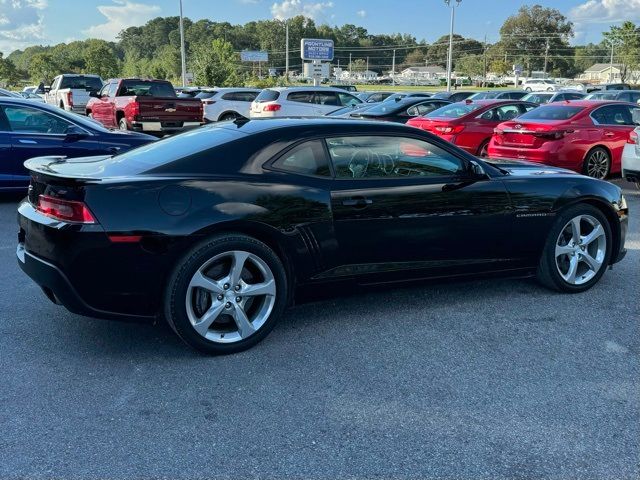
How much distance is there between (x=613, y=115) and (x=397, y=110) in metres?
5.21

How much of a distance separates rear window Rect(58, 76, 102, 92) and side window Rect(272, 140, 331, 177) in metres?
24.3

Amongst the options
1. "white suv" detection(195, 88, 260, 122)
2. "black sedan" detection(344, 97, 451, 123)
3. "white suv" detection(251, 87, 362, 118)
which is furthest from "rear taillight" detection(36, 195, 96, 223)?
"white suv" detection(195, 88, 260, 122)

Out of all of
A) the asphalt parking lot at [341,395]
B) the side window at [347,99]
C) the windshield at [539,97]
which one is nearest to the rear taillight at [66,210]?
the asphalt parking lot at [341,395]

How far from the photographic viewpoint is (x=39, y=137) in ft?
28.2

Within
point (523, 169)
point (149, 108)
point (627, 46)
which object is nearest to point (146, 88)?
point (149, 108)

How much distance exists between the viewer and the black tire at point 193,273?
3566 mm

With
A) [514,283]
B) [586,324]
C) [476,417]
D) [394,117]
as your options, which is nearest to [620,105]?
[394,117]

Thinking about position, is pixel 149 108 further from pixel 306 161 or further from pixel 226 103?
pixel 306 161

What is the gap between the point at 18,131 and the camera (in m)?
8.56

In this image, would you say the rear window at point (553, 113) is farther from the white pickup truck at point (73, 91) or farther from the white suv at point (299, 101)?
the white pickup truck at point (73, 91)

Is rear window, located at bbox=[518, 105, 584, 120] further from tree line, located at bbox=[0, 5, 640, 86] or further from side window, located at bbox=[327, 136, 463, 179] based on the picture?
tree line, located at bbox=[0, 5, 640, 86]

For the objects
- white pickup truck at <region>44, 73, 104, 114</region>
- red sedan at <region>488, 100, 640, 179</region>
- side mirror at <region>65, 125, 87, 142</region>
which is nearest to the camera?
side mirror at <region>65, 125, 87, 142</region>

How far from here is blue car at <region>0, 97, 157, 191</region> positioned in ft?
27.6

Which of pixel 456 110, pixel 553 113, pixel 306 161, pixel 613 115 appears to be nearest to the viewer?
pixel 306 161
